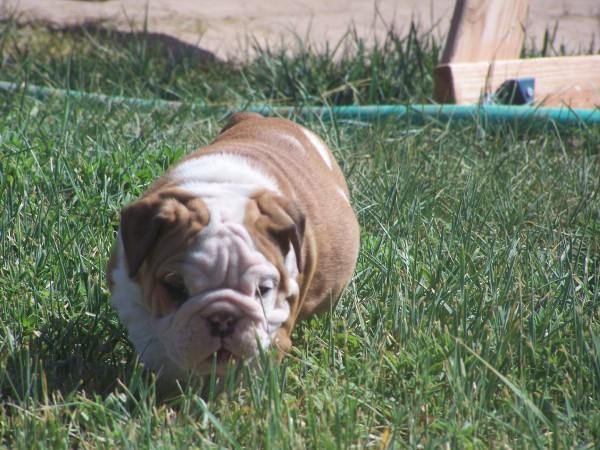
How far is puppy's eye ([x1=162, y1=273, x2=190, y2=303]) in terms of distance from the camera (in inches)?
121

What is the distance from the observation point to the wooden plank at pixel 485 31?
6332 mm

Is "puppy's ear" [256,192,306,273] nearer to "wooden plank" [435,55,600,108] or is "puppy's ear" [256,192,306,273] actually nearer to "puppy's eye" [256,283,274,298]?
"puppy's eye" [256,283,274,298]

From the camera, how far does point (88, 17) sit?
8.23 m

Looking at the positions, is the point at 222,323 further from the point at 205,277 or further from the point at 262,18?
the point at 262,18

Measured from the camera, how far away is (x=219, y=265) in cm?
300

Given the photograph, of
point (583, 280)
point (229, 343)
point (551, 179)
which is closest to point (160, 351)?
point (229, 343)

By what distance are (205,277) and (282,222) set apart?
1.07ft

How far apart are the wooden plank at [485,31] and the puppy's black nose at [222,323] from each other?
370 cm

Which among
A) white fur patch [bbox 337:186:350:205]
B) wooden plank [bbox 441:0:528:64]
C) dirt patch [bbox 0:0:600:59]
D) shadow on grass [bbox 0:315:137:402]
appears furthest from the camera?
dirt patch [bbox 0:0:600:59]

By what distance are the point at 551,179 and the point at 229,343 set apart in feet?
8.84

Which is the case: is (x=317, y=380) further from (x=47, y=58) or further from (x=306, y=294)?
(x=47, y=58)

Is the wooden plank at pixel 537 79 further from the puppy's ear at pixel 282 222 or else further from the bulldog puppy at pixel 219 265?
the puppy's ear at pixel 282 222

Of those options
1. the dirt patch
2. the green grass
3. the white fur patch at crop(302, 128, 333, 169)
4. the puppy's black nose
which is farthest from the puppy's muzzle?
the dirt patch

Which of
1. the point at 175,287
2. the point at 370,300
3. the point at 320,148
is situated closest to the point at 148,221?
the point at 175,287
